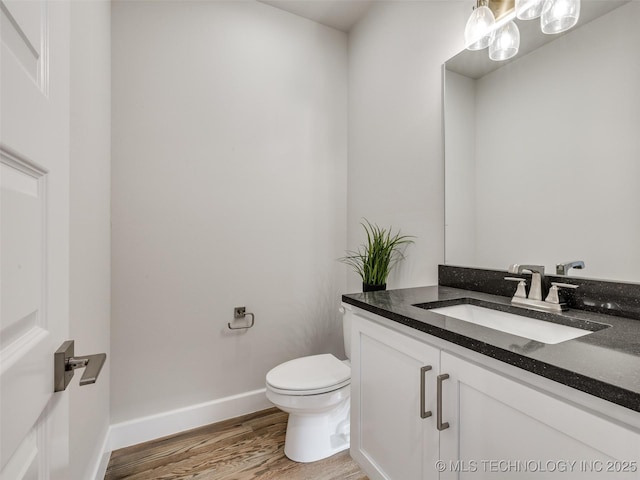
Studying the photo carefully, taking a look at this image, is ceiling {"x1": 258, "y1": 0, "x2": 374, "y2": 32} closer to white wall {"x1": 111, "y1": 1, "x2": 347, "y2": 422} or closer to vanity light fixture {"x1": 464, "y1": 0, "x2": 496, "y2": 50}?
white wall {"x1": 111, "y1": 1, "x2": 347, "y2": 422}

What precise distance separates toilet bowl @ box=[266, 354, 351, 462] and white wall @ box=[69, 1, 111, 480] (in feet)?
2.51

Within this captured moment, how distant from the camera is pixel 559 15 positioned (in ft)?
3.59

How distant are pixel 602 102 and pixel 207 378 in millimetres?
2289

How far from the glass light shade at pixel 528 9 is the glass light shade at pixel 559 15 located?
4cm

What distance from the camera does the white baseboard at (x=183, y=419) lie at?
5.59 ft

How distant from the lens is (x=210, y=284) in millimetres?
1937

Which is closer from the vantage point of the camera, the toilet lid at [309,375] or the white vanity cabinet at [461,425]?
the white vanity cabinet at [461,425]

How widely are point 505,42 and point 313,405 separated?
1823 mm

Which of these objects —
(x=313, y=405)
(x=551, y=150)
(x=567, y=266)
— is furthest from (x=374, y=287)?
(x=551, y=150)

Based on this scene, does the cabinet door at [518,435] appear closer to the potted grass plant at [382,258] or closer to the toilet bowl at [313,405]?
the toilet bowl at [313,405]

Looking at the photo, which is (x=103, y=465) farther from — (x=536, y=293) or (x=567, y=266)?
(x=567, y=266)

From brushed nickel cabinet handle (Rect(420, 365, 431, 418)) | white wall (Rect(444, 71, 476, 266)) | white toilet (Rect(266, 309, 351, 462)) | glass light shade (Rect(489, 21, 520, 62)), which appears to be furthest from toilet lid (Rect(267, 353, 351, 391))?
glass light shade (Rect(489, 21, 520, 62))

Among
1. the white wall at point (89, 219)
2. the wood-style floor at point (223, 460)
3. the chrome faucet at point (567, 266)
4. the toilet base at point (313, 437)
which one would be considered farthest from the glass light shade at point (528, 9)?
the wood-style floor at point (223, 460)

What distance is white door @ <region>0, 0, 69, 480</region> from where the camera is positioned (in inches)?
14.3
